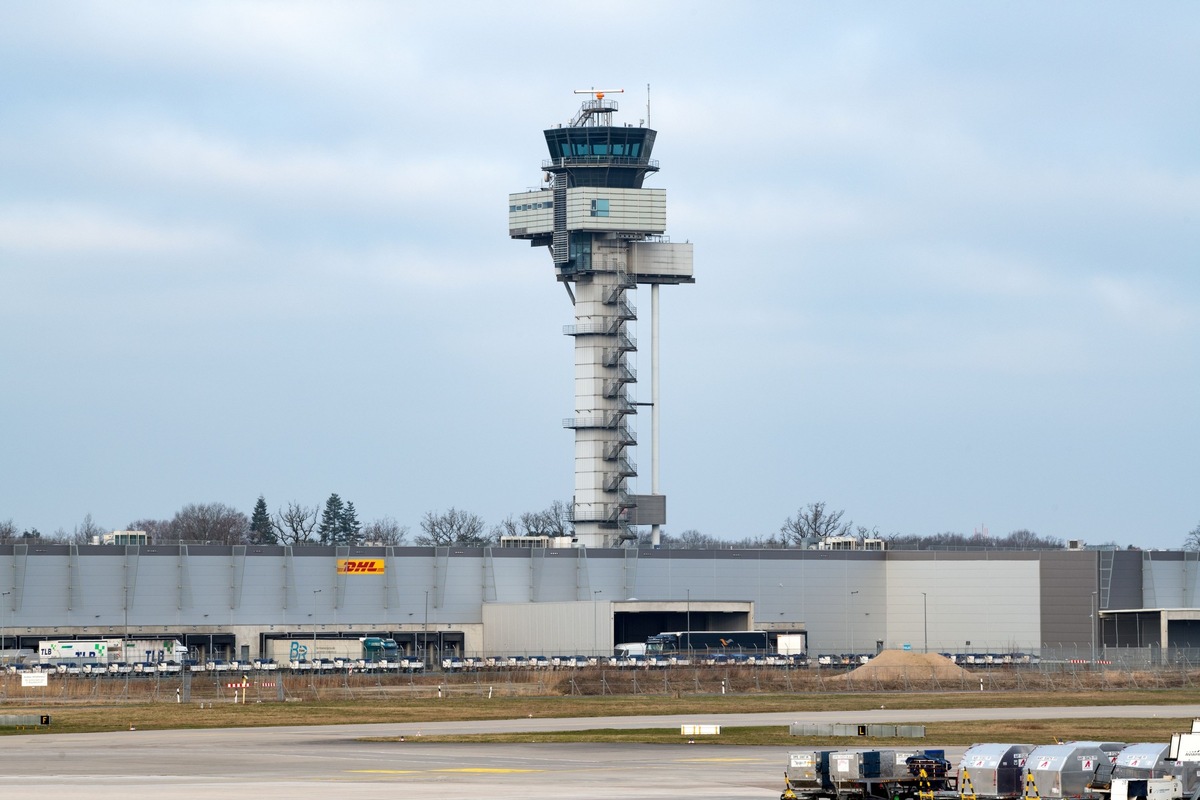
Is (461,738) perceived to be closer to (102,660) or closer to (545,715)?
(545,715)

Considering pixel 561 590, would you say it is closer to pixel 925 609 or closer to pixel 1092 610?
pixel 925 609

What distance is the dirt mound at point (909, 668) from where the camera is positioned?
11238 centimetres

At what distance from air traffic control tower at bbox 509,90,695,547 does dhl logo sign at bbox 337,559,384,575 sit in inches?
923

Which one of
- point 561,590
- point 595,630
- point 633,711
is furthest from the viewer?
point 561,590

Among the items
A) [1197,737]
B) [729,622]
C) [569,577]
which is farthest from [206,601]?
[1197,737]

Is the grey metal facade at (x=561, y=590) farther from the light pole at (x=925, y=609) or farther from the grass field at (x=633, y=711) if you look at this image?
the grass field at (x=633, y=711)

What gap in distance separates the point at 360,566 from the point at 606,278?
125ft

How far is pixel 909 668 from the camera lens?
Answer: 114750mm

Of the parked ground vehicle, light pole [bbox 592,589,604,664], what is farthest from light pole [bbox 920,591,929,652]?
light pole [bbox 592,589,604,664]

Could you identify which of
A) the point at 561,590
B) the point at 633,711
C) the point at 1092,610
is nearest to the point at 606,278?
the point at 561,590

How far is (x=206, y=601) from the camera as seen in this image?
14000cm

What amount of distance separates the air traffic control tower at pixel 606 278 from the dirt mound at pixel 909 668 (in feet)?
155

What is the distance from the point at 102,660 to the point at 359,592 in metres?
26.3

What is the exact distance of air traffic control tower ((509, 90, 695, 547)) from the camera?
161 metres
